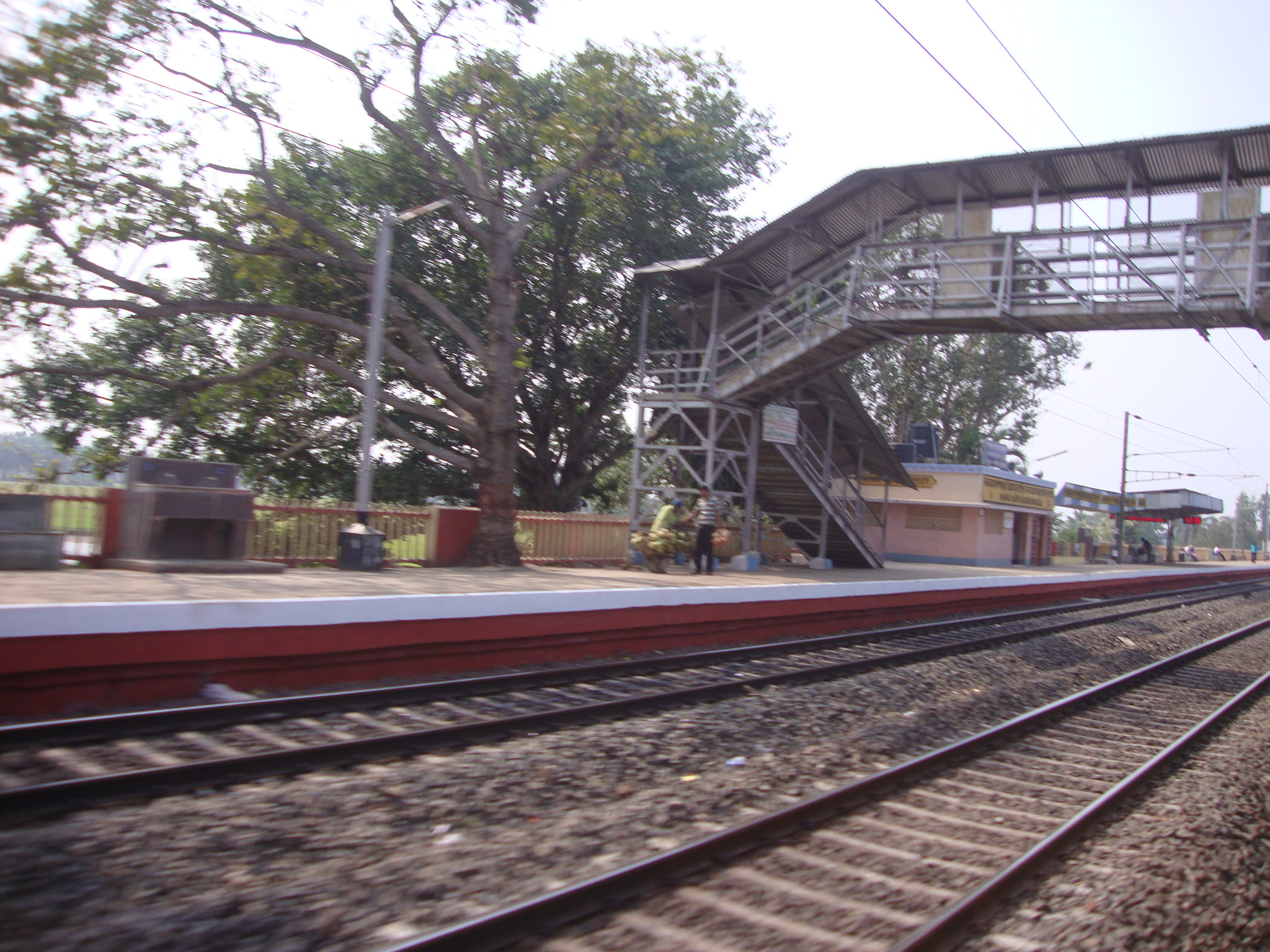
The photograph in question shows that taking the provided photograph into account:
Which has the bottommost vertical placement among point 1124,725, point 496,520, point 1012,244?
point 1124,725

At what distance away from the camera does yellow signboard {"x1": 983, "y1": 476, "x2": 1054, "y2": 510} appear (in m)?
33.8

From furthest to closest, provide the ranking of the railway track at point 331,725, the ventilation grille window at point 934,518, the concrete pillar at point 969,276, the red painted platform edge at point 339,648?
the ventilation grille window at point 934,518 < the concrete pillar at point 969,276 < the red painted platform edge at point 339,648 < the railway track at point 331,725

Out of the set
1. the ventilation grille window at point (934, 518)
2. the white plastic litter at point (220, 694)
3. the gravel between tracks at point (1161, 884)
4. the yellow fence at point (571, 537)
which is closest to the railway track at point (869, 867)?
the gravel between tracks at point (1161, 884)

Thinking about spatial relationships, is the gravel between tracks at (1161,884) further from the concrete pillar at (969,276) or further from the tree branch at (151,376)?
the tree branch at (151,376)

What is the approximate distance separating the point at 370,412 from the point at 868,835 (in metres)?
11.0

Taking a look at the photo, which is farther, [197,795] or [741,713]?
[741,713]

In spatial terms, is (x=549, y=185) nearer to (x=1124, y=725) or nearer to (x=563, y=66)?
(x=563, y=66)

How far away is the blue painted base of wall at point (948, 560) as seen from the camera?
33750 mm

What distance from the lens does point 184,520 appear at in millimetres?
11609

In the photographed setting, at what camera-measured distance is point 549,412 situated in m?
27.2

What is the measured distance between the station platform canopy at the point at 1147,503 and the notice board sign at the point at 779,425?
116ft

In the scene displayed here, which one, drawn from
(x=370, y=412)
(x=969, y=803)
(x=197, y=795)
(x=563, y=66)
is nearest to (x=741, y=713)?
(x=969, y=803)

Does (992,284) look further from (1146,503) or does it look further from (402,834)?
(1146,503)

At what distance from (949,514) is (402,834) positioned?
3271 cm
